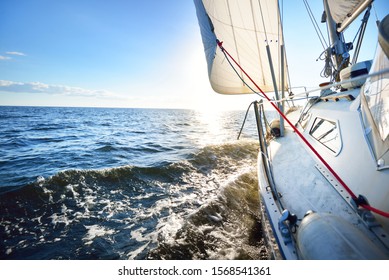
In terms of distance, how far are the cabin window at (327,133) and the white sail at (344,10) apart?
135 inches

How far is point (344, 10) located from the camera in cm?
545

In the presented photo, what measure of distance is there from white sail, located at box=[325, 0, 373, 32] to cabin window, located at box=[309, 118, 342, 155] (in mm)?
3419

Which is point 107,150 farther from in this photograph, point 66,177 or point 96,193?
point 96,193

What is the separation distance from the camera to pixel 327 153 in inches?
112

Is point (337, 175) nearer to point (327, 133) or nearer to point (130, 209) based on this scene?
point (327, 133)

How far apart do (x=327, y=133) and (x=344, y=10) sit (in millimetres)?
4624

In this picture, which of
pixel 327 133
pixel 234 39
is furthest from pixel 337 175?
pixel 234 39

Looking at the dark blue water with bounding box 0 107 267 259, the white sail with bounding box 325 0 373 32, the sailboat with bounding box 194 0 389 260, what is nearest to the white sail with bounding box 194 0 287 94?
the white sail with bounding box 325 0 373 32

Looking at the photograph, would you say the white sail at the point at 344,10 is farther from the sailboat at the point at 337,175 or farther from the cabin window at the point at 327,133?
the cabin window at the point at 327,133

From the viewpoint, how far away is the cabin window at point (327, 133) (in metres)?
2.80

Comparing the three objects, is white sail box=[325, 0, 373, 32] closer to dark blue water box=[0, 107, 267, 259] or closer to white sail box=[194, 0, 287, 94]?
white sail box=[194, 0, 287, 94]

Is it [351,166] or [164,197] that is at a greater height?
[351,166]

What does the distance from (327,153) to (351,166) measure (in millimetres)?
631
